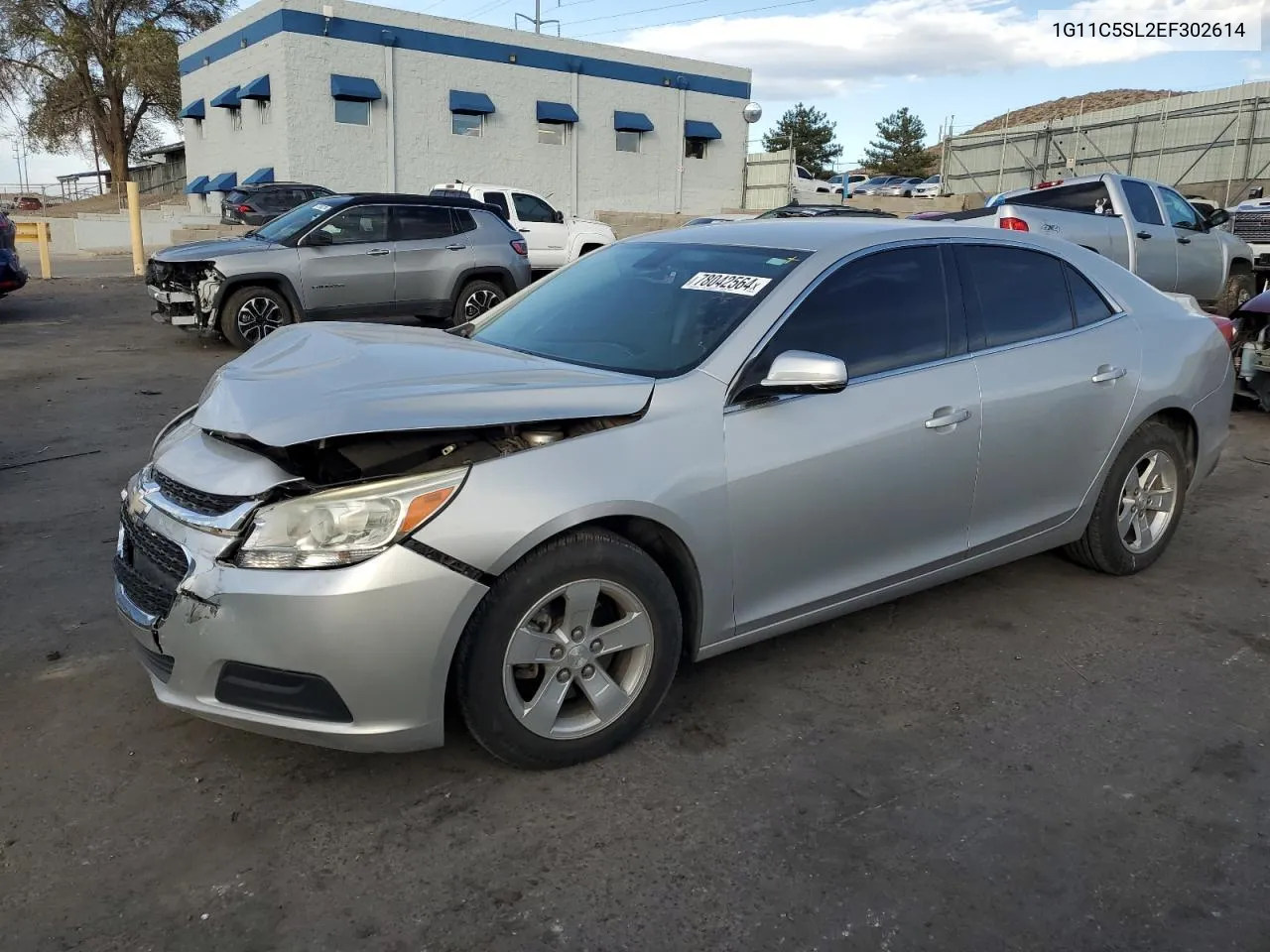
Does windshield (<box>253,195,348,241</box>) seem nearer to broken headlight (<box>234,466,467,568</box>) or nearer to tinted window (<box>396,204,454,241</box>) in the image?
tinted window (<box>396,204,454,241</box>)

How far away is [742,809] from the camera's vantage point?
2.97 metres

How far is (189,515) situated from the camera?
2.91 meters

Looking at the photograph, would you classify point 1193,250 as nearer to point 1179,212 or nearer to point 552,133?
point 1179,212

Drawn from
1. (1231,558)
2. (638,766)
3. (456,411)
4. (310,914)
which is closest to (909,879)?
(638,766)

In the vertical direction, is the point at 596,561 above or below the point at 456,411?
below

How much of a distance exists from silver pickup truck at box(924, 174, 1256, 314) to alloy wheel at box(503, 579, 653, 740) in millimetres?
8766

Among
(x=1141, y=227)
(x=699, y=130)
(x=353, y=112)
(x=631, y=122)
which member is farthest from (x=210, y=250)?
(x=699, y=130)

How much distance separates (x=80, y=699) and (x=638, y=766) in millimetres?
1998

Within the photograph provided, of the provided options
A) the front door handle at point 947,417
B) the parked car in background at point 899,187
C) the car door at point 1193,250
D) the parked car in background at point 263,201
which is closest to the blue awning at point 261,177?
the parked car in background at point 263,201

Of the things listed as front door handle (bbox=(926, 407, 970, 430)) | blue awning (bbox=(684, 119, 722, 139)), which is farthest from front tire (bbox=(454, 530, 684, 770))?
blue awning (bbox=(684, 119, 722, 139))

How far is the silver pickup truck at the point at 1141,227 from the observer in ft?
36.6

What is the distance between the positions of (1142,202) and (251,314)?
1038 cm

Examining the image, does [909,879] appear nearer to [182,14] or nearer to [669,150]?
[669,150]

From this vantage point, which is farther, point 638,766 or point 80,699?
point 80,699
